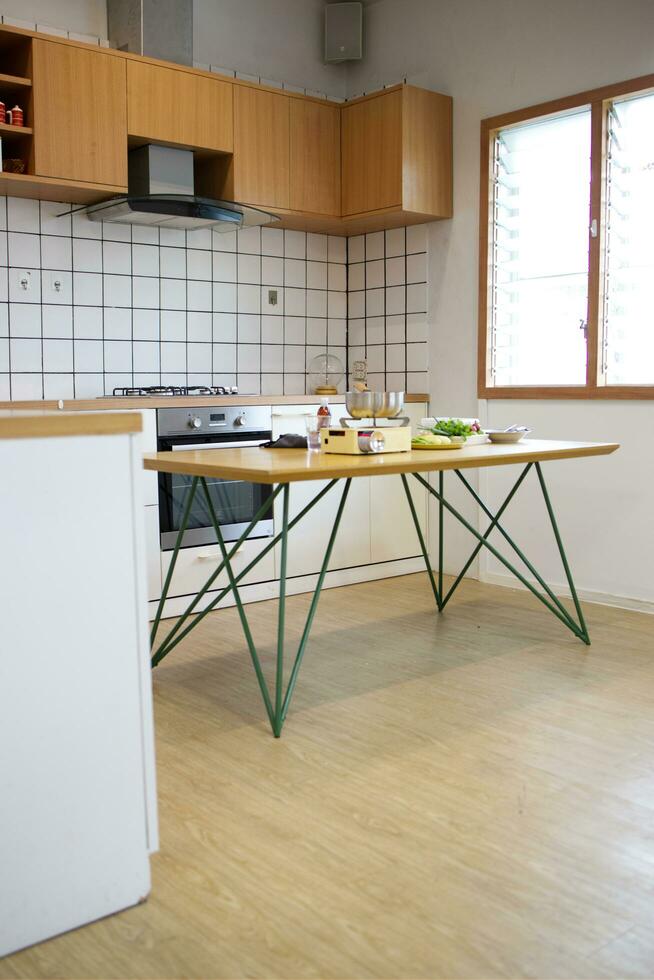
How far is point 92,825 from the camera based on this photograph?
171 cm

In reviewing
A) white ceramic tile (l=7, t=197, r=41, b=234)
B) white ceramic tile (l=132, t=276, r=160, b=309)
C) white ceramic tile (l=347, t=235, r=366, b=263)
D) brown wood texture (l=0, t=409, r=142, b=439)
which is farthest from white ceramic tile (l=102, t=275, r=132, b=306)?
brown wood texture (l=0, t=409, r=142, b=439)

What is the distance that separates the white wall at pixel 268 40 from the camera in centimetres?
457

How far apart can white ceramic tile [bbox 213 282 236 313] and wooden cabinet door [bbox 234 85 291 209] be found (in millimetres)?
478

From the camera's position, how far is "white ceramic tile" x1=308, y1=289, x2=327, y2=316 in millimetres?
5117

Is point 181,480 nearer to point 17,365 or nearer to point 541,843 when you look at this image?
point 17,365

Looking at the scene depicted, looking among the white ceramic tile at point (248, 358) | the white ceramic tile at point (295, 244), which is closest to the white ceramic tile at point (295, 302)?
the white ceramic tile at point (295, 244)

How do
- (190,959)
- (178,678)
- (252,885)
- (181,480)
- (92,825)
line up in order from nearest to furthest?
1. (190,959)
2. (92,825)
3. (252,885)
4. (178,678)
5. (181,480)

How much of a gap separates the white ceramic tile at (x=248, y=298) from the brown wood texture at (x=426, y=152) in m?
0.89

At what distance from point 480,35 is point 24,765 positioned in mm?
4043

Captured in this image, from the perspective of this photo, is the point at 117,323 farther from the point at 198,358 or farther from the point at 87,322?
the point at 198,358

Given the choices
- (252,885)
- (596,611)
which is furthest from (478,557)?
(252,885)

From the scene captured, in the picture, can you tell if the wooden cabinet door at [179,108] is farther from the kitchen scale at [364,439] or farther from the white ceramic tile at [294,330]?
the kitchen scale at [364,439]

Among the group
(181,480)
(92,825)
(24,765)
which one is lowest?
(92,825)

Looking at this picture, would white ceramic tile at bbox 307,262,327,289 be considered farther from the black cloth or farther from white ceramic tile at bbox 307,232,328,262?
the black cloth
